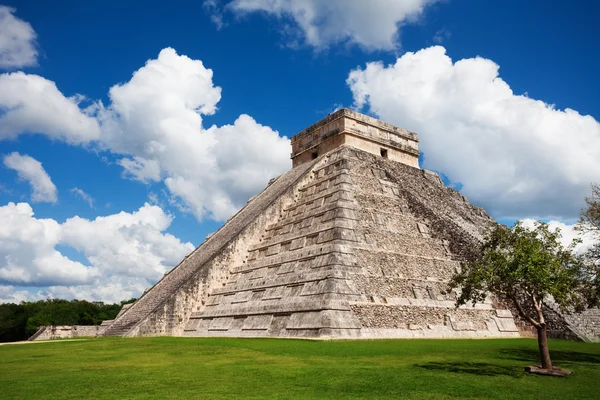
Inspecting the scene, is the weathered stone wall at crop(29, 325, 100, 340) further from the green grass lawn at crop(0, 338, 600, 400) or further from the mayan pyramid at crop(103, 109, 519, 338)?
the green grass lawn at crop(0, 338, 600, 400)

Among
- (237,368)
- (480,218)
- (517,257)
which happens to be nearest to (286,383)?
(237,368)

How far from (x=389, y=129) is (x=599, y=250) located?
14866 mm

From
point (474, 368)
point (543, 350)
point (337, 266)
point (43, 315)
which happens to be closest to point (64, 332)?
point (337, 266)

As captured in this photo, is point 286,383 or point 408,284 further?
point 408,284

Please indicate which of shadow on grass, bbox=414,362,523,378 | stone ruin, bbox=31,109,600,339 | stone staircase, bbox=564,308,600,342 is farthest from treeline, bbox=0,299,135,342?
shadow on grass, bbox=414,362,523,378

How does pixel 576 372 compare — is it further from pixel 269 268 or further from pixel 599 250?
pixel 269 268

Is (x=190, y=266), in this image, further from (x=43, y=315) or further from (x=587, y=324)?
(x=43, y=315)

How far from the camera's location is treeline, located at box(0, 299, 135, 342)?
144 ft

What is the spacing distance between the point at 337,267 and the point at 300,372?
6.47 metres

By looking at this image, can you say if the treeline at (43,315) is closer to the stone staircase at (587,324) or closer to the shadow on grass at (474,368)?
the stone staircase at (587,324)

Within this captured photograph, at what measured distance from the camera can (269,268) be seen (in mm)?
17109

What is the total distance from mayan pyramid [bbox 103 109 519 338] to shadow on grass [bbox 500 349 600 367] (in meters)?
3.29

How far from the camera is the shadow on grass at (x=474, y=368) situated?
8.27 metres

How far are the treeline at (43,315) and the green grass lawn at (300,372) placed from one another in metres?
36.4
